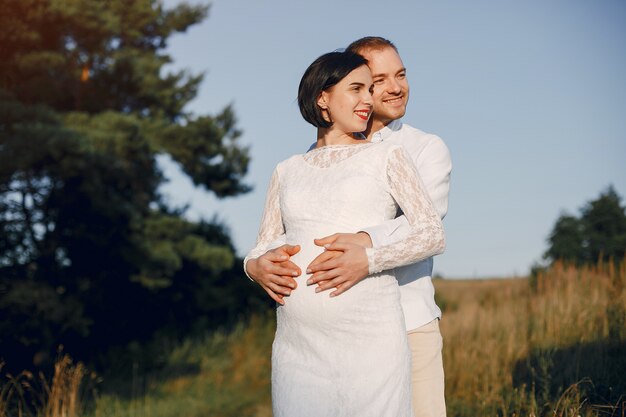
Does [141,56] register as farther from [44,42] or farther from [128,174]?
[128,174]

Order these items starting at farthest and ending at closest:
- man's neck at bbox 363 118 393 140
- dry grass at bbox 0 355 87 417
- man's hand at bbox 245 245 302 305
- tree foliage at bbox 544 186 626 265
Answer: tree foliage at bbox 544 186 626 265 < dry grass at bbox 0 355 87 417 < man's neck at bbox 363 118 393 140 < man's hand at bbox 245 245 302 305

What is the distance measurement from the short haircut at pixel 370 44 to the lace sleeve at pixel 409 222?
821mm

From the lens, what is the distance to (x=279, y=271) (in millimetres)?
2807

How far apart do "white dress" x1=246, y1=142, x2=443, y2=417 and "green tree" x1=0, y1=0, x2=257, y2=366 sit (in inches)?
335

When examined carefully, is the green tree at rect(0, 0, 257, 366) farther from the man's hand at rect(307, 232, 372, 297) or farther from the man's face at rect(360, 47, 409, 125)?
the man's hand at rect(307, 232, 372, 297)

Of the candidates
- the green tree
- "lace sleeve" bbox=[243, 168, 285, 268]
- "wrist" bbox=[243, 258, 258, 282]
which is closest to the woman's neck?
"lace sleeve" bbox=[243, 168, 285, 268]

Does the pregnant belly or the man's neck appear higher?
the man's neck

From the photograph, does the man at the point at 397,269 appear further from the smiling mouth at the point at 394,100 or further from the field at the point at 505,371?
the field at the point at 505,371

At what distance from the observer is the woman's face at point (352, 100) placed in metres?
2.94

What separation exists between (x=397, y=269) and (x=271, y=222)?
1.97ft

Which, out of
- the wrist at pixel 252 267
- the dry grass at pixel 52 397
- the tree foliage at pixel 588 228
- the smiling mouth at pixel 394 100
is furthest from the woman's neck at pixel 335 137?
the tree foliage at pixel 588 228

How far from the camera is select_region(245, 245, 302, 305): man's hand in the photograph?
9.14ft

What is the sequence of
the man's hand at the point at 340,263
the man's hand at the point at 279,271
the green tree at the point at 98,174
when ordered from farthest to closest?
the green tree at the point at 98,174, the man's hand at the point at 279,271, the man's hand at the point at 340,263

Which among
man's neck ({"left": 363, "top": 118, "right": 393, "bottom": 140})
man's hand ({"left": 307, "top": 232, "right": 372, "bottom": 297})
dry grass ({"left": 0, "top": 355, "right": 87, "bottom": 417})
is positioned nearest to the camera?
man's hand ({"left": 307, "top": 232, "right": 372, "bottom": 297})
